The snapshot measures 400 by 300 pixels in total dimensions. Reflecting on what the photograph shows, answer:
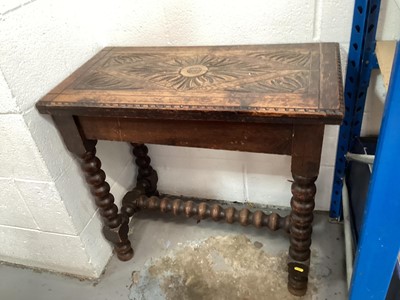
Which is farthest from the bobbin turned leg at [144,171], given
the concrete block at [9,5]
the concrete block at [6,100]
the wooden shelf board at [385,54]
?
the wooden shelf board at [385,54]

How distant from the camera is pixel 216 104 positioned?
850mm

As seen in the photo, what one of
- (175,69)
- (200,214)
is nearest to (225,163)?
(200,214)

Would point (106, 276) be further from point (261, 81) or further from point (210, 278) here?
point (261, 81)

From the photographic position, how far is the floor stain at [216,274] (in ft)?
4.13

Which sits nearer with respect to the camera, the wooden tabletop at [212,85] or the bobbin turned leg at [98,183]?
the wooden tabletop at [212,85]

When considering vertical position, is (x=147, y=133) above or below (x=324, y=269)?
above

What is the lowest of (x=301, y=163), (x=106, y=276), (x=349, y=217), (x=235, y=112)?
(x=106, y=276)

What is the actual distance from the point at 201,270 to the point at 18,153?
0.77 meters

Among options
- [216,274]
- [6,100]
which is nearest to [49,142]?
[6,100]

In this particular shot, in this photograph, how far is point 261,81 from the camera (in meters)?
0.93

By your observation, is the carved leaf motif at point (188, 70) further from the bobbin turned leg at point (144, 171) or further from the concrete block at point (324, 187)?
the concrete block at point (324, 187)

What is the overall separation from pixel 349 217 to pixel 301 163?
0.52m

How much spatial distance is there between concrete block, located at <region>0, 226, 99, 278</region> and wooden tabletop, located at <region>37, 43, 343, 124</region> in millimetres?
551

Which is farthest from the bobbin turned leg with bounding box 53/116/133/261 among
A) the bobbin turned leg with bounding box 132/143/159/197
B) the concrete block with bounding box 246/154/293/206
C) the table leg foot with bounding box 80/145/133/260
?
the concrete block with bounding box 246/154/293/206
